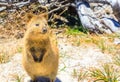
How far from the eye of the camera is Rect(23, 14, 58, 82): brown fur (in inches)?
157

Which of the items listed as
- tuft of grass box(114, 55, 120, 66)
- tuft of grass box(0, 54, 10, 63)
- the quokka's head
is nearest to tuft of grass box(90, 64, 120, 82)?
tuft of grass box(114, 55, 120, 66)

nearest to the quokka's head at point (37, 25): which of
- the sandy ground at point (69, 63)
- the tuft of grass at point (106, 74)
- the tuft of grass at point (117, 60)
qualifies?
the sandy ground at point (69, 63)

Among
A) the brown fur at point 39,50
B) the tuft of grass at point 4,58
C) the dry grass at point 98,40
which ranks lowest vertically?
the dry grass at point 98,40

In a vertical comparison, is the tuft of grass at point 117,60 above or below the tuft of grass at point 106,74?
below

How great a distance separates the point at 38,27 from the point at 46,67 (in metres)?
0.56

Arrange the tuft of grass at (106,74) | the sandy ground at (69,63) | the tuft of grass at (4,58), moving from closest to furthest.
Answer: the tuft of grass at (106,74) → the sandy ground at (69,63) → the tuft of grass at (4,58)

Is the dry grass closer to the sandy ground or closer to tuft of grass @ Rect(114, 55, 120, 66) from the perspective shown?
the sandy ground

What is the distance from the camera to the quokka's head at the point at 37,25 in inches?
157

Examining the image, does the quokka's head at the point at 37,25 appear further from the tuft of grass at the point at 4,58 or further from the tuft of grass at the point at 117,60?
the tuft of grass at the point at 117,60

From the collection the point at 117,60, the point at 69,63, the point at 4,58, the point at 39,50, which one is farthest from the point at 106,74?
the point at 4,58

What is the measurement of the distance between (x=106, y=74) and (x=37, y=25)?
1.41m

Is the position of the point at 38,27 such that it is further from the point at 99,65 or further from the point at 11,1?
the point at 11,1

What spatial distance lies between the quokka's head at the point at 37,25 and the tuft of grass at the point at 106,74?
1202 mm

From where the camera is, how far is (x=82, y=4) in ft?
23.3
